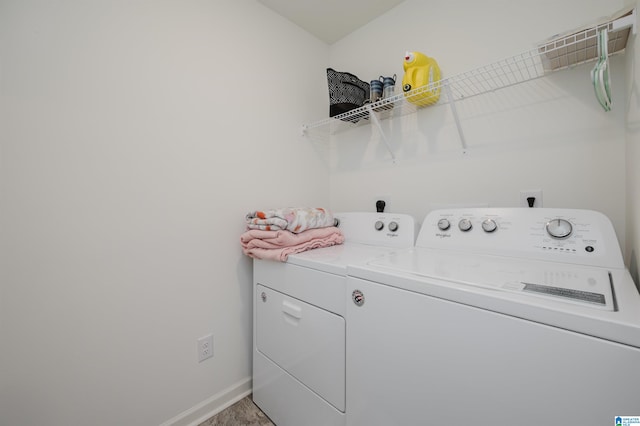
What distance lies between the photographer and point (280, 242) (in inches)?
50.1

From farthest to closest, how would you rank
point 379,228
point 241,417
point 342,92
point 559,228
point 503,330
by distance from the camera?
point 342,92
point 379,228
point 241,417
point 559,228
point 503,330

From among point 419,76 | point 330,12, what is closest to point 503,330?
point 419,76

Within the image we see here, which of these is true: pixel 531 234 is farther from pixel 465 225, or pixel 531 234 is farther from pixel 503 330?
pixel 503 330

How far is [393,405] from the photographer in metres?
0.80

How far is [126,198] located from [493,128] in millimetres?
1747

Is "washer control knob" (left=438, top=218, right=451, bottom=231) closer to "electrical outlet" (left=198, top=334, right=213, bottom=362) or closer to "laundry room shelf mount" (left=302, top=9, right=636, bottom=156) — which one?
"laundry room shelf mount" (left=302, top=9, right=636, bottom=156)

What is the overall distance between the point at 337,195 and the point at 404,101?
81 cm

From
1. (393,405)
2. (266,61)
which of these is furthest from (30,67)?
(393,405)

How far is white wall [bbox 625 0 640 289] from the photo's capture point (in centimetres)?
77

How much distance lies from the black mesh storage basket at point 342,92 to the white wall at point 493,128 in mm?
247

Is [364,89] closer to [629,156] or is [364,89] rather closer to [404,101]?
[404,101]

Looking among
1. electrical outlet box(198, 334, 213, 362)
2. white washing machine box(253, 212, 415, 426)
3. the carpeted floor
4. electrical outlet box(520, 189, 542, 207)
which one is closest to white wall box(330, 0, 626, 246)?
electrical outlet box(520, 189, 542, 207)

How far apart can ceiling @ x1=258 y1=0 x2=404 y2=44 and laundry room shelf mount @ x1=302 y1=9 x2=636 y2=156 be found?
671mm

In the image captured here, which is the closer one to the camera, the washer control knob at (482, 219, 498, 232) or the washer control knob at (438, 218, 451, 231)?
the washer control knob at (482, 219, 498, 232)
